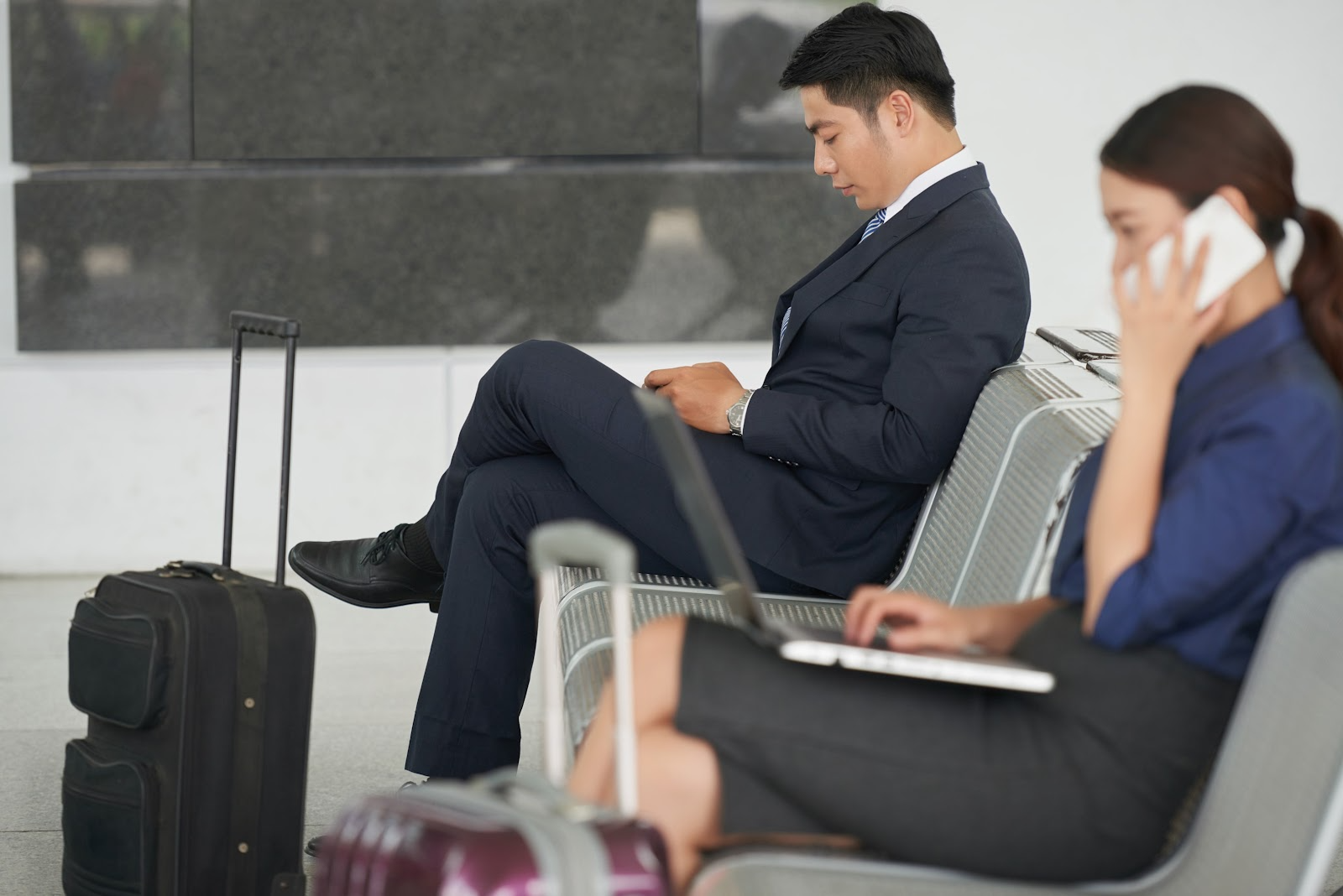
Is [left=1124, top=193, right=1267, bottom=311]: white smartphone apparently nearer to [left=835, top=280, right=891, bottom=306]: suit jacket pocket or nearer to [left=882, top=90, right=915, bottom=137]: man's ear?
[left=835, top=280, right=891, bottom=306]: suit jacket pocket

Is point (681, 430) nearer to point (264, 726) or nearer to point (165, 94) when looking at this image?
point (264, 726)

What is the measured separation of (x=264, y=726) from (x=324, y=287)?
2.46 m

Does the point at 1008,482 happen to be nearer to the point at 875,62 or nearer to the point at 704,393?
the point at 704,393

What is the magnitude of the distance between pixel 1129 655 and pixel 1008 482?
565 millimetres

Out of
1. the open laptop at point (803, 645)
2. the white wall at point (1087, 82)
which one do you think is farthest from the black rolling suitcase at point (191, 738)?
the white wall at point (1087, 82)

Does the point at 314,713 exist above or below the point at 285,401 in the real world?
below

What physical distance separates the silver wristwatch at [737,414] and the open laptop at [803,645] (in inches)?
34.6

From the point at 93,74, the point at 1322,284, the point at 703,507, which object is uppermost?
the point at 93,74

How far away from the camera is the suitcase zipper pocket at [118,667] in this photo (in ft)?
6.27

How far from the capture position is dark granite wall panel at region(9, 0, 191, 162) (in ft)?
13.5

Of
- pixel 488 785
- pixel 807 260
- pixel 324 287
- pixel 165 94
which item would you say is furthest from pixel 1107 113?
pixel 488 785

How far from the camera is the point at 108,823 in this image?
6.40ft

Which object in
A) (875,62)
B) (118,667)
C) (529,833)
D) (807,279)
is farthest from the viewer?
(807,279)

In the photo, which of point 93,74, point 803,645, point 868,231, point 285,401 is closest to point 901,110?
point 868,231
